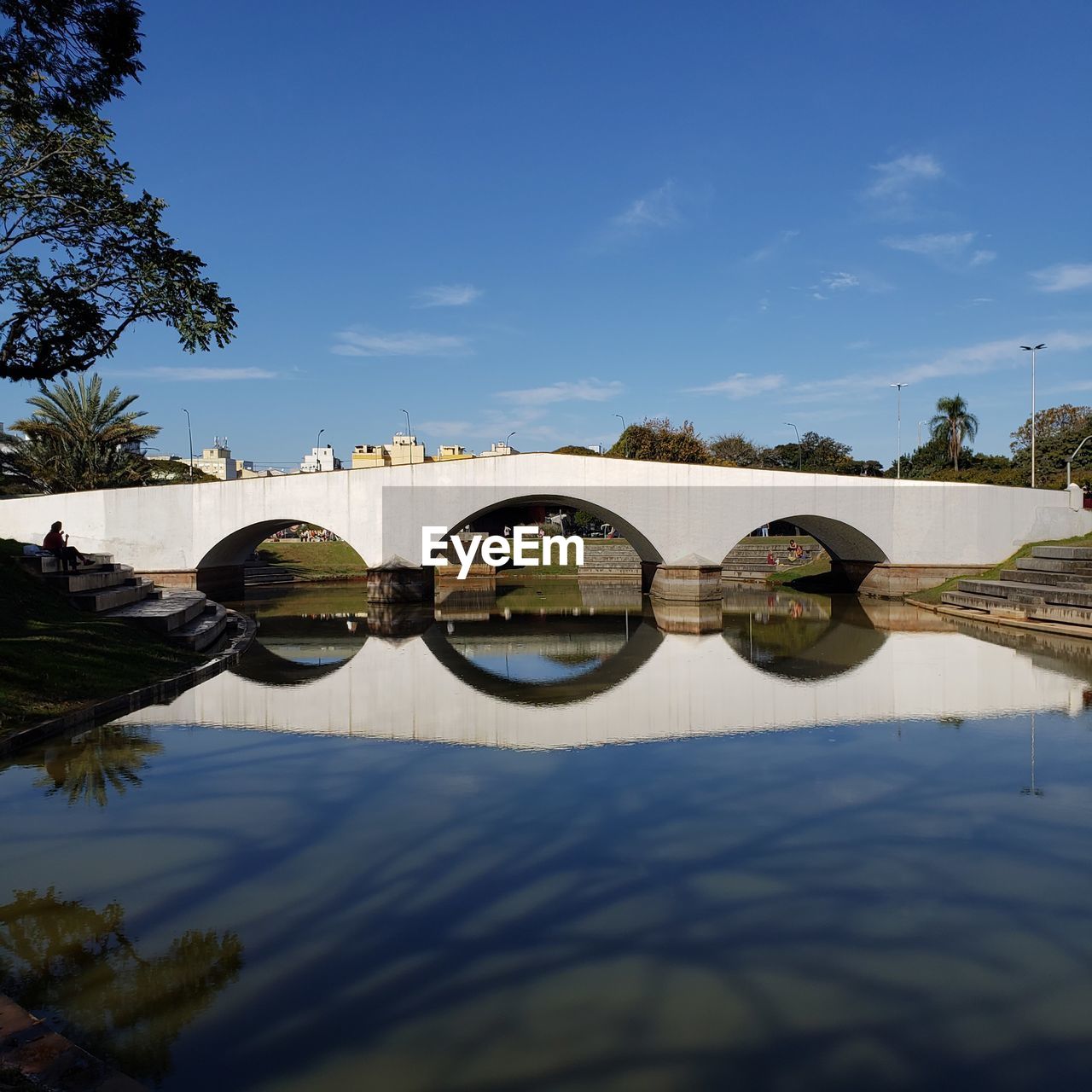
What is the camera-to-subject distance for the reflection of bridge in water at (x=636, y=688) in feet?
38.2

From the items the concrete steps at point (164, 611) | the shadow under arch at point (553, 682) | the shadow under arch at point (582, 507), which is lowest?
the shadow under arch at point (553, 682)

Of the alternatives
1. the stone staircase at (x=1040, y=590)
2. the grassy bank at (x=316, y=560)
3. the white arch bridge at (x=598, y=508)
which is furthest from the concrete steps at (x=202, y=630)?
the stone staircase at (x=1040, y=590)

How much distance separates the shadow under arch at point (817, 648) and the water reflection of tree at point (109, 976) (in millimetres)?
12371

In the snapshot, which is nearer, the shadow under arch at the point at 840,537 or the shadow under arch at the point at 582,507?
the shadow under arch at the point at 582,507

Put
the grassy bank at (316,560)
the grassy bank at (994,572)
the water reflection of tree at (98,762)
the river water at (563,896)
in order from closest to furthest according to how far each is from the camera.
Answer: the river water at (563,896) → the water reflection of tree at (98,762) → the grassy bank at (994,572) → the grassy bank at (316,560)

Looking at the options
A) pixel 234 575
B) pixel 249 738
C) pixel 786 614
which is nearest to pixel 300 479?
pixel 234 575

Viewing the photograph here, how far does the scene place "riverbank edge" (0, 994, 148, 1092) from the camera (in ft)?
12.0

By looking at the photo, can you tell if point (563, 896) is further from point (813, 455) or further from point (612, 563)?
point (813, 455)

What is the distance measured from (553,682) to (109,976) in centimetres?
1115

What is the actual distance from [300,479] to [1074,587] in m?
26.7

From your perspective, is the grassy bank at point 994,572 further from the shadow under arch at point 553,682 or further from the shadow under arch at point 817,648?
the shadow under arch at point 553,682

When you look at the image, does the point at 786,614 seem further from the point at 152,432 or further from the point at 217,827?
the point at 152,432

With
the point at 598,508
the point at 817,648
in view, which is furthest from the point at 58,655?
the point at 598,508

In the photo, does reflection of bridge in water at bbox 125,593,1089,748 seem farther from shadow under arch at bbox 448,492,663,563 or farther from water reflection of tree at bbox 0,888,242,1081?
shadow under arch at bbox 448,492,663,563
